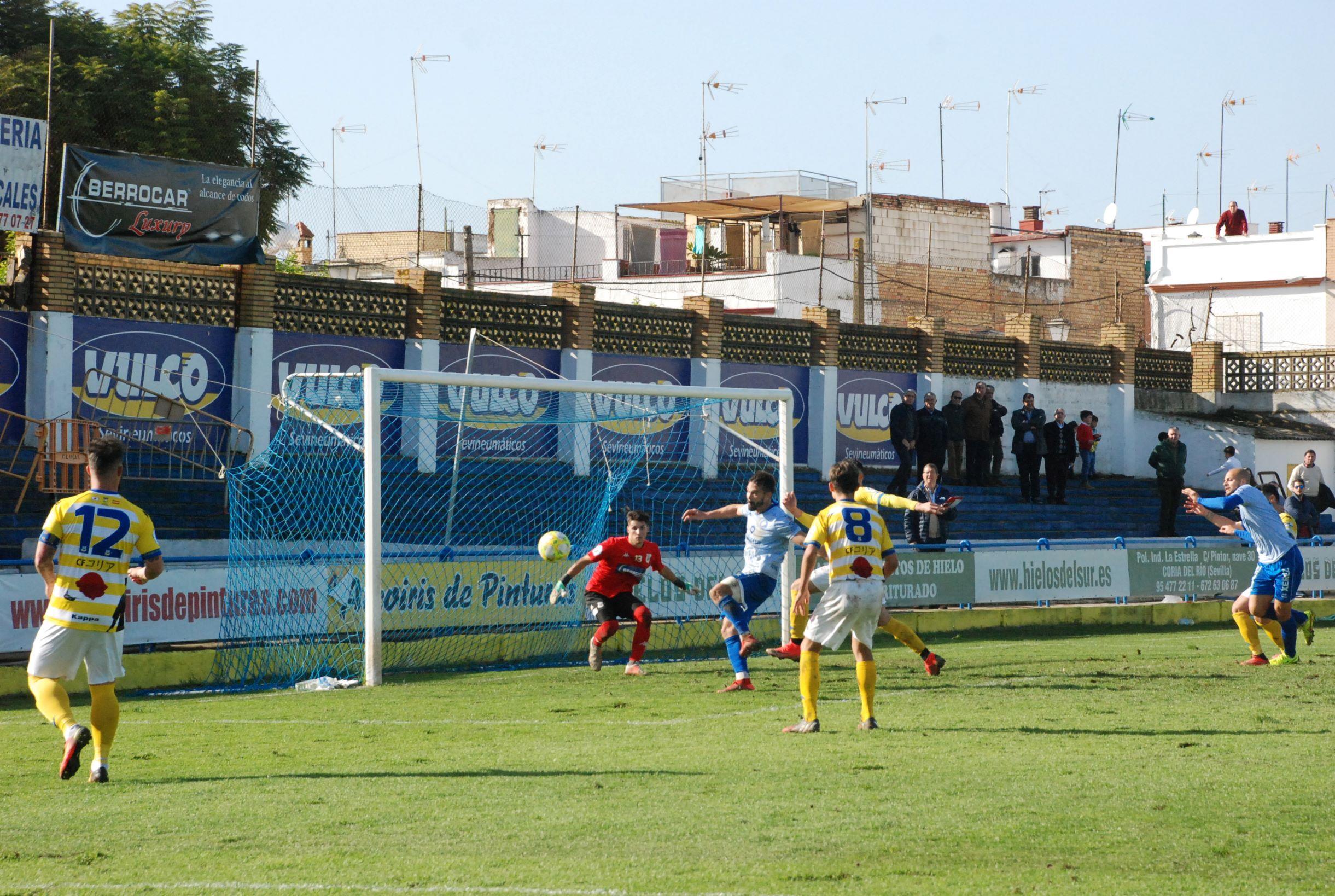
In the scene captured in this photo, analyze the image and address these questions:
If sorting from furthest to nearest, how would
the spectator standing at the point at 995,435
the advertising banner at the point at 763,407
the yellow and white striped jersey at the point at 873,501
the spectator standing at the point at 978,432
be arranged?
1. the spectator standing at the point at 995,435
2. the spectator standing at the point at 978,432
3. the advertising banner at the point at 763,407
4. the yellow and white striped jersey at the point at 873,501

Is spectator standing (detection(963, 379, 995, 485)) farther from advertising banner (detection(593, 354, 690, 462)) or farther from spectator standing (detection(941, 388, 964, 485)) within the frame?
advertising banner (detection(593, 354, 690, 462))

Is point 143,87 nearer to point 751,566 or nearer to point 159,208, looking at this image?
point 159,208

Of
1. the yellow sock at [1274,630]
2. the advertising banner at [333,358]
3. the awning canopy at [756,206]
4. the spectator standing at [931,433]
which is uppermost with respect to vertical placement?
the awning canopy at [756,206]

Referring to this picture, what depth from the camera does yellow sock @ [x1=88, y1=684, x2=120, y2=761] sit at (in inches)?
338

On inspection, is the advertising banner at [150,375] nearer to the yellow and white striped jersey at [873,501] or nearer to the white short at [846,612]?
the yellow and white striped jersey at [873,501]

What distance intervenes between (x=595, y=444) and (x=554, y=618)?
6991 mm

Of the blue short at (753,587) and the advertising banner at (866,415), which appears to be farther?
the advertising banner at (866,415)

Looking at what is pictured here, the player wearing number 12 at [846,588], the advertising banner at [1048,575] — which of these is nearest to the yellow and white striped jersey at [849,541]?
the player wearing number 12 at [846,588]

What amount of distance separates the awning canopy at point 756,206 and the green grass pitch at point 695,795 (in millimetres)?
35778

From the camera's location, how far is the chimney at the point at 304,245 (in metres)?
41.1

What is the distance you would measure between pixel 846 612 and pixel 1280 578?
6.45m

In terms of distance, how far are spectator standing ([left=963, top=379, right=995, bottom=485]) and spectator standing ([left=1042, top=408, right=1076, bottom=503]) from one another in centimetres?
107

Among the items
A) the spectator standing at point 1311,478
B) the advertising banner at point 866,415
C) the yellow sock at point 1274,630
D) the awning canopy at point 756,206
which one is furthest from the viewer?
the awning canopy at point 756,206

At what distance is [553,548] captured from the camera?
15.1 meters
